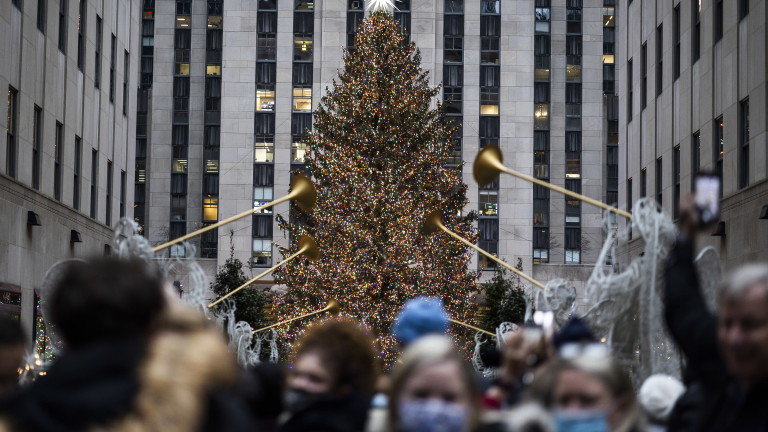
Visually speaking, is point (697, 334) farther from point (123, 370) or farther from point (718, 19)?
point (718, 19)

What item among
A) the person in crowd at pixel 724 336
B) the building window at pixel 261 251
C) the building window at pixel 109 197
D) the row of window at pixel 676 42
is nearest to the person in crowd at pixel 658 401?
the person in crowd at pixel 724 336

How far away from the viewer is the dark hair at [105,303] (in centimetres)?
303

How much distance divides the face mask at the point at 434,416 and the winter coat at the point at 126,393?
65cm

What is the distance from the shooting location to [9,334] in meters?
5.50

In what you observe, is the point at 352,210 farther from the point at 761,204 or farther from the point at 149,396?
the point at 149,396

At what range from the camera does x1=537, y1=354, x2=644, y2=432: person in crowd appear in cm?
347

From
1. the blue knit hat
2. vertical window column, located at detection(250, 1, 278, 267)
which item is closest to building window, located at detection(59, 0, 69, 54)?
the blue knit hat

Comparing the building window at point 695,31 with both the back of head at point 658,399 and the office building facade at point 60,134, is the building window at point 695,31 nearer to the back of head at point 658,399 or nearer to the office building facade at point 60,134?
the office building facade at point 60,134

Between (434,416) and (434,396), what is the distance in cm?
7

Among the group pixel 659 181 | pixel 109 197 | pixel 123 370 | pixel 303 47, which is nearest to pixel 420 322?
pixel 123 370

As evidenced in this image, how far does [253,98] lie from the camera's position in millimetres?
72375

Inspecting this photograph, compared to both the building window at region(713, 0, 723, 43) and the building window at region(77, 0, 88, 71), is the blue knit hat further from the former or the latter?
the building window at region(77, 0, 88, 71)

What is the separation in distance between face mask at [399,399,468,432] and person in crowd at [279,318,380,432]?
950 mm

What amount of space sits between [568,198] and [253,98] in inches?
860
